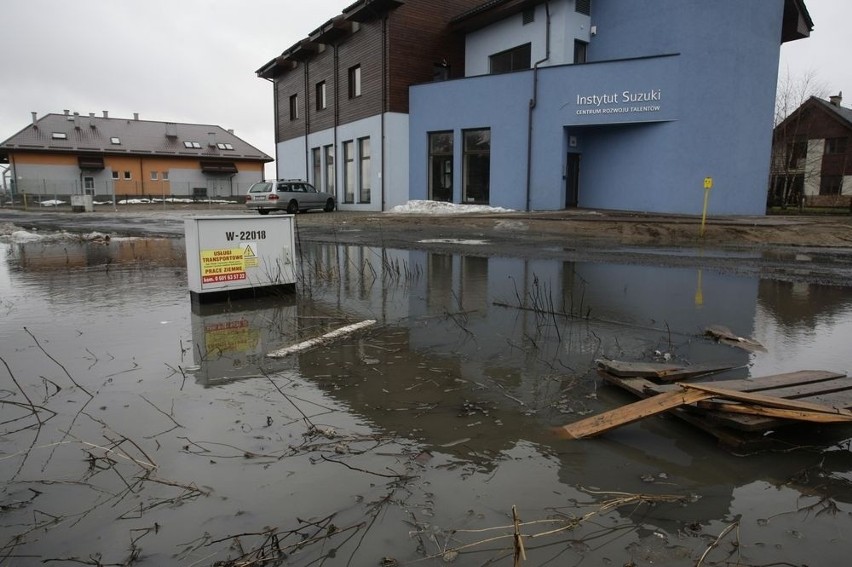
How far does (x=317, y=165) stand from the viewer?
1394 inches

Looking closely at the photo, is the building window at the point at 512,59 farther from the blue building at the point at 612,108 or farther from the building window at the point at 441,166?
the building window at the point at 441,166

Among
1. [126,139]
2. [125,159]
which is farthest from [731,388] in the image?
[126,139]

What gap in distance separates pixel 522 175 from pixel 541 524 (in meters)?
22.2

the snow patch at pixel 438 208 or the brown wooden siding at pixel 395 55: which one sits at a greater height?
the brown wooden siding at pixel 395 55

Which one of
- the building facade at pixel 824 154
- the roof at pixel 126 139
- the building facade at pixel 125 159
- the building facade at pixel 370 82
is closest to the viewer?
the building facade at pixel 370 82

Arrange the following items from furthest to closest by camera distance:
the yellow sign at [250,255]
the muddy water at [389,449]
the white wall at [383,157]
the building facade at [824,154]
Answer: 1. the building facade at [824,154]
2. the white wall at [383,157]
3. the yellow sign at [250,255]
4. the muddy water at [389,449]

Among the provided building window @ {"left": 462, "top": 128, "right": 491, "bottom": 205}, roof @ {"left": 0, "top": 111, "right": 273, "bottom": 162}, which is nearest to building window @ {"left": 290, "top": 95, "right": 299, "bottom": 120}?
building window @ {"left": 462, "top": 128, "right": 491, "bottom": 205}

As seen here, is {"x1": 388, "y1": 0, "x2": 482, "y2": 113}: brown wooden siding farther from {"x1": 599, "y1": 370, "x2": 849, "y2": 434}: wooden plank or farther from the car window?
{"x1": 599, "y1": 370, "x2": 849, "y2": 434}: wooden plank

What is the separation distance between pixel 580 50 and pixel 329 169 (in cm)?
1563

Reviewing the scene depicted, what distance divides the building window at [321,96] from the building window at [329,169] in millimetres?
2425

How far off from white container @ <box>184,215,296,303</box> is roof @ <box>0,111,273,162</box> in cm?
5416

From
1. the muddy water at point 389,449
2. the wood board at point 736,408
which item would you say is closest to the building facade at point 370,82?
the muddy water at point 389,449

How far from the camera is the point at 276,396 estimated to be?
13.8ft

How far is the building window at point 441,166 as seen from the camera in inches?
1040
